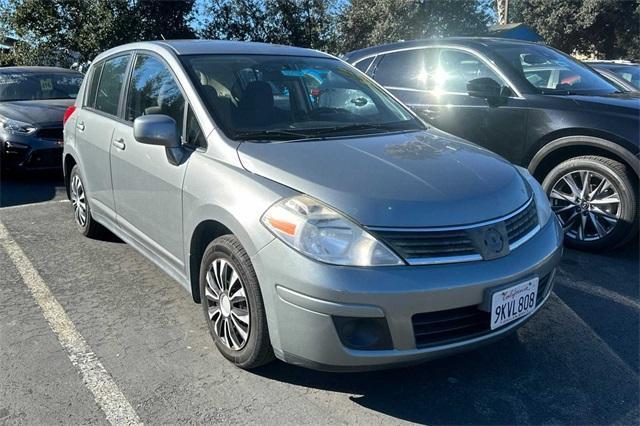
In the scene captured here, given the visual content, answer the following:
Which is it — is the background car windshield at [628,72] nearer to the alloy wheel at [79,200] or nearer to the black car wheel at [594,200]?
the black car wheel at [594,200]

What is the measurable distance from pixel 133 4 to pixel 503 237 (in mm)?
19535

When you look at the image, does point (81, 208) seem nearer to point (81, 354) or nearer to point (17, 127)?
point (81, 354)

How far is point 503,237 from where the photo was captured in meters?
2.54

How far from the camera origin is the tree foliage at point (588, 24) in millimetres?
28594

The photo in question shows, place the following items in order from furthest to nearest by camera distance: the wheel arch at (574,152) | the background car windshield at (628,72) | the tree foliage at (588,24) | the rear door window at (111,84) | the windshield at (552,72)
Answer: the tree foliage at (588,24), the background car windshield at (628,72), the windshield at (552,72), the wheel arch at (574,152), the rear door window at (111,84)

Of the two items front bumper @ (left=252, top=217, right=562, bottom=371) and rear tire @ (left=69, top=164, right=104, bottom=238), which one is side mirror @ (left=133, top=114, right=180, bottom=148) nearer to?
front bumper @ (left=252, top=217, right=562, bottom=371)

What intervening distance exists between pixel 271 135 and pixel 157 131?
62cm

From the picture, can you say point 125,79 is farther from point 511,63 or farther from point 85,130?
point 511,63

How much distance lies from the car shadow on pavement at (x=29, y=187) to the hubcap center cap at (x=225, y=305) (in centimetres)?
454

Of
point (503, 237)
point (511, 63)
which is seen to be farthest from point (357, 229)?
point (511, 63)

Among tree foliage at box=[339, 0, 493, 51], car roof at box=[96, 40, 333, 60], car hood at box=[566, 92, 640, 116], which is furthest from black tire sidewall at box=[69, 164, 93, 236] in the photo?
tree foliage at box=[339, 0, 493, 51]

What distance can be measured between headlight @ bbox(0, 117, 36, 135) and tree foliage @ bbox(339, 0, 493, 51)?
18687 millimetres

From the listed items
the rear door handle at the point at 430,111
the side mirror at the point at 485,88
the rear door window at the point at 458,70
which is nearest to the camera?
the side mirror at the point at 485,88

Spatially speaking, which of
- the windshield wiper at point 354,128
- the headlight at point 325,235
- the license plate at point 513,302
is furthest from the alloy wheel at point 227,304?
the license plate at point 513,302
